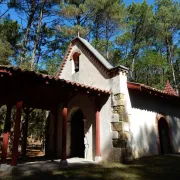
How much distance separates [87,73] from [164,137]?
5.79 m

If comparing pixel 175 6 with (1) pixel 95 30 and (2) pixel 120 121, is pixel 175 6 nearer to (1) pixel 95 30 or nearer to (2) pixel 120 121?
(1) pixel 95 30

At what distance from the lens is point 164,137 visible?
10.5 metres

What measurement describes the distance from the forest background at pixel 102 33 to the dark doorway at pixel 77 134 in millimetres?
6566

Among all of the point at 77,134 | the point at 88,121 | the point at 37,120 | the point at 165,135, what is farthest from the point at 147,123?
the point at 37,120

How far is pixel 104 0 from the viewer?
19.6 m

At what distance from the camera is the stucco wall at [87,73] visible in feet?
29.5

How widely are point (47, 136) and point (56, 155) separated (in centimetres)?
156

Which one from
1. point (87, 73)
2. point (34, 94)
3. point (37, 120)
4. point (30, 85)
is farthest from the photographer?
point (37, 120)

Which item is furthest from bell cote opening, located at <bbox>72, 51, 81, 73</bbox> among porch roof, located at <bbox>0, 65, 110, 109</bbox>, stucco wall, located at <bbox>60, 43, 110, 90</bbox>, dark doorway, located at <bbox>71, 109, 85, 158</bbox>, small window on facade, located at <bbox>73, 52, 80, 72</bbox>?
porch roof, located at <bbox>0, 65, 110, 109</bbox>

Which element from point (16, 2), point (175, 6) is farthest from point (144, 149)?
point (175, 6)

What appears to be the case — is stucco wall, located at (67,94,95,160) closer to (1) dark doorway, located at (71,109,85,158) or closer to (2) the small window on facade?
(1) dark doorway, located at (71,109,85,158)

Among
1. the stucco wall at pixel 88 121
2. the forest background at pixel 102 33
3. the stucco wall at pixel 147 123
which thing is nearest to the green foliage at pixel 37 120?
the forest background at pixel 102 33

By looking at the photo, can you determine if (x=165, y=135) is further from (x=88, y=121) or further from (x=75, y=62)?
(x=75, y=62)

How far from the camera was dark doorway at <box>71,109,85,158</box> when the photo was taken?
986cm
